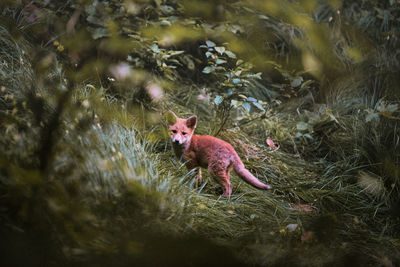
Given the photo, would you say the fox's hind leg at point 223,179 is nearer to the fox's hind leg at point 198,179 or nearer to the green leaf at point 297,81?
the fox's hind leg at point 198,179

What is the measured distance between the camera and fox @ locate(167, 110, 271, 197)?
238 centimetres

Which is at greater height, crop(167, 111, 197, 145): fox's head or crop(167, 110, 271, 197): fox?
crop(167, 111, 197, 145): fox's head

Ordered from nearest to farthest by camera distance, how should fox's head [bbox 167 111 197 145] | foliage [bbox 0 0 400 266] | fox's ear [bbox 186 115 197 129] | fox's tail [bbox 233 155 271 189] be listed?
foliage [bbox 0 0 400 266] → fox's tail [bbox 233 155 271 189] → fox's head [bbox 167 111 197 145] → fox's ear [bbox 186 115 197 129]

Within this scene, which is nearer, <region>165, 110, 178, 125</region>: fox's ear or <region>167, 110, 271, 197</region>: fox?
<region>167, 110, 271, 197</region>: fox

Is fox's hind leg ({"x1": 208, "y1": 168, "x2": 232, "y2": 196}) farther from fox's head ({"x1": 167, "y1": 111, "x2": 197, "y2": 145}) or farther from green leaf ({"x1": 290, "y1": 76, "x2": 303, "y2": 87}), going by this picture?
green leaf ({"x1": 290, "y1": 76, "x2": 303, "y2": 87})

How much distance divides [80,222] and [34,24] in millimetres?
2147

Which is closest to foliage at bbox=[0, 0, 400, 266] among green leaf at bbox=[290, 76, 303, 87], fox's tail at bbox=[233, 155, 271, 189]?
green leaf at bbox=[290, 76, 303, 87]

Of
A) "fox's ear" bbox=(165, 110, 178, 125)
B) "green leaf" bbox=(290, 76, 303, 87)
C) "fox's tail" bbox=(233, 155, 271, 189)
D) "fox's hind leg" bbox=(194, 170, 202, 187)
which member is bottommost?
"fox's hind leg" bbox=(194, 170, 202, 187)

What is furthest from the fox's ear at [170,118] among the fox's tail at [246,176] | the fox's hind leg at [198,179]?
the fox's tail at [246,176]

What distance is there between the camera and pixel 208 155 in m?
2.43

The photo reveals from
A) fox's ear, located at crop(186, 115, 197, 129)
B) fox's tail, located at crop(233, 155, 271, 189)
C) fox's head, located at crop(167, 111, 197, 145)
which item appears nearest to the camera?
fox's tail, located at crop(233, 155, 271, 189)

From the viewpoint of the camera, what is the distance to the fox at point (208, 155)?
238 cm

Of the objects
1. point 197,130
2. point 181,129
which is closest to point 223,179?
point 181,129

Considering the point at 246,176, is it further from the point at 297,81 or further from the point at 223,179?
the point at 297,81
